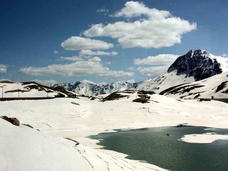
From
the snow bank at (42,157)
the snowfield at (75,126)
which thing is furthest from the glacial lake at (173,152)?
the snow bank at (42,157)

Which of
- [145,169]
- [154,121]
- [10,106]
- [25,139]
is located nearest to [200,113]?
[154,121]

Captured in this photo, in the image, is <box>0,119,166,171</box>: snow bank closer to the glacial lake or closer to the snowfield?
the snowfield

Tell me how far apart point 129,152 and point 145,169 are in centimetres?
1056

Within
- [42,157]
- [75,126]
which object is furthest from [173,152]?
[75,126]

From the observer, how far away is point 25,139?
80.9ft

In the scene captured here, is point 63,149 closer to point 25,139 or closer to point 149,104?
point 25,139

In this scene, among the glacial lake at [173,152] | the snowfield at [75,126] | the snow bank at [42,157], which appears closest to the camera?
the snow bank at [42,157]

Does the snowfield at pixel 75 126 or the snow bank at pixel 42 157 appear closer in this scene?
the snow bank at pixel 42 157

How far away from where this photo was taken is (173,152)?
3834 cm

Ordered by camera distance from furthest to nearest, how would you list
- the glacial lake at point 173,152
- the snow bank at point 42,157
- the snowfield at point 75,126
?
1. the glacial lake at point 173,152
2. the snowfield at point 75,126
3. the snow bank at point 42,157

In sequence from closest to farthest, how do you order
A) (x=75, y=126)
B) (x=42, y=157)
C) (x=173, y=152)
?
(x=42, y=157), (x=173, y=152), (x=75, y=126)

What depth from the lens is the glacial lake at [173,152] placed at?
1236 inches

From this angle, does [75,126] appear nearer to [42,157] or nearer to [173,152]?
[173,152]

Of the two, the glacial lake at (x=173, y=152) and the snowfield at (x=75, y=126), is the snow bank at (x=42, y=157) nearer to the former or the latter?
the snowfield at (x=75, y=126)
